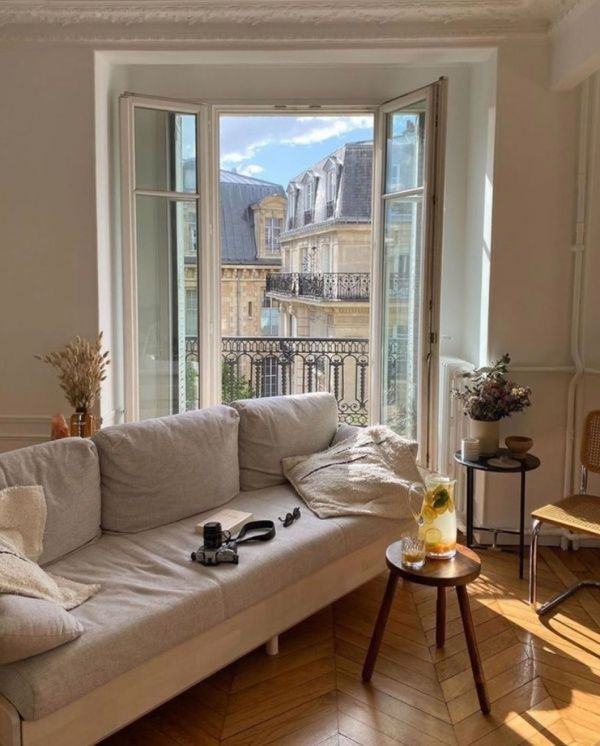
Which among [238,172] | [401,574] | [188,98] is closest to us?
[401,574]

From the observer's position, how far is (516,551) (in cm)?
362

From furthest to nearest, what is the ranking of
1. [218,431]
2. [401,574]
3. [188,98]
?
[188,98] < [218,431] < [401,574]

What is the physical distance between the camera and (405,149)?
3.87 metres

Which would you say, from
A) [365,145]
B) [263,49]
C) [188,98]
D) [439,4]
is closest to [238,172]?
[365,145]

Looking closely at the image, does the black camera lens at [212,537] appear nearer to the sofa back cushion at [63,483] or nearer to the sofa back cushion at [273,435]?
the sofa back cushion at [63,483]

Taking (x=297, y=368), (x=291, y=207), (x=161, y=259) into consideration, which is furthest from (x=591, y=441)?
(x=291, y=207)

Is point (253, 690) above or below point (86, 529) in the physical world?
below

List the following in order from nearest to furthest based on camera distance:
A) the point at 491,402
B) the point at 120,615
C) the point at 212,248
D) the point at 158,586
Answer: the point at 120,615 < the point at 158,586 < the point at 491,402 < the point at 212,248

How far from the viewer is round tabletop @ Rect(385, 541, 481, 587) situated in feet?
7.25

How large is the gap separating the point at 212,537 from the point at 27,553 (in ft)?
2.01

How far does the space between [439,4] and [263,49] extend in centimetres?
91

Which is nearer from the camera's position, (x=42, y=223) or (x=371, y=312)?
(x=42, y=223)

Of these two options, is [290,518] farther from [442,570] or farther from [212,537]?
[442,570]

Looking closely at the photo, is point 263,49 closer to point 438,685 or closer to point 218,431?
point 218,431
